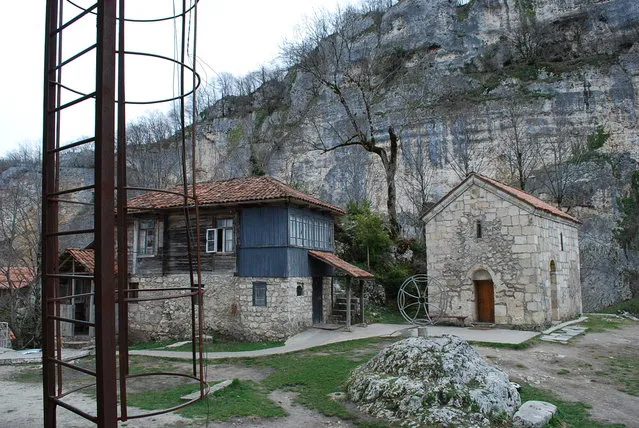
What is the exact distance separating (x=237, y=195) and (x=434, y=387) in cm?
1171

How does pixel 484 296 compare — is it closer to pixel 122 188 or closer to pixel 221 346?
pixel 221 346

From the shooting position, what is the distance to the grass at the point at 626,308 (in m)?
24.3

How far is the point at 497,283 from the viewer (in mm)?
17500

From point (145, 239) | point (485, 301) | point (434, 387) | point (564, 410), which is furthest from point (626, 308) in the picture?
point (145, 239)

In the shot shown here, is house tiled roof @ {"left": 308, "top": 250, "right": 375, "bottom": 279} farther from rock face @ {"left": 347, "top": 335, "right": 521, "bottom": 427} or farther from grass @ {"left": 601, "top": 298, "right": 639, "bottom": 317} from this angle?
grass @ {"left": 601, "top": 298, "right": 639, "bottom": 317}

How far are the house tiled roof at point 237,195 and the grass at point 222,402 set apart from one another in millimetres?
7719

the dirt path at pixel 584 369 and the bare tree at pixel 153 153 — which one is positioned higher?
the bare tree at pixel 153 153

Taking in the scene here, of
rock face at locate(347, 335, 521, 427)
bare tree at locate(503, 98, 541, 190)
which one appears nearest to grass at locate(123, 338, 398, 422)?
rock face at locate(347, 335, 521, 427)

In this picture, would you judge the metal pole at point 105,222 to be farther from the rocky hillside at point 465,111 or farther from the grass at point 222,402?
the rocky hillside at point 465,111

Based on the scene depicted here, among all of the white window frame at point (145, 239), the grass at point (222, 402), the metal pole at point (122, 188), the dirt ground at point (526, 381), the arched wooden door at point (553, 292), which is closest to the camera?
the metal pole at point (122, 188)

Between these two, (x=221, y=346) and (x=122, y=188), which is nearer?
(x=122, y=188)

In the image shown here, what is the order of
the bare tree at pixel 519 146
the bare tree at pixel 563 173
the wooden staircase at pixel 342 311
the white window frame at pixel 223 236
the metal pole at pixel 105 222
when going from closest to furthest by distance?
the metal pole at pixel 105 222, the white window frame at pixel 223 236, the wooden staircase at pixel 342 311, the bare tree at pixel 563 173, the bare tree at pixel 519 146

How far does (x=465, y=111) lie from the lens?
1698 inches

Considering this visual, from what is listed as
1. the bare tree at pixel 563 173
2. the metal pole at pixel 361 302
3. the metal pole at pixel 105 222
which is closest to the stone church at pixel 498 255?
the metal pole at pixel 361 302
